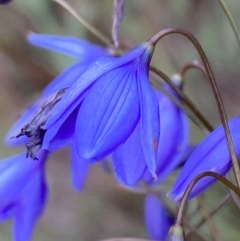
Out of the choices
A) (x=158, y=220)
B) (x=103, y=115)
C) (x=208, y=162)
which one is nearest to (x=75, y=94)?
(x=103, y=115)

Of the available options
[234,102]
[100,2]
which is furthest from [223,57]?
[100,2]

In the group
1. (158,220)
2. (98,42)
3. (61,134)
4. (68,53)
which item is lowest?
(158,220)

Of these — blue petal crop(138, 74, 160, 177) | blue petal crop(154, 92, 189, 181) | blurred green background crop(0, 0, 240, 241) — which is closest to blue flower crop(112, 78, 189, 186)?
blue petal crop(154, 92, 189, 181)

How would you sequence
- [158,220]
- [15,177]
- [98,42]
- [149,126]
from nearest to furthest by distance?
[149,126], [15,177], [158,220], [98,42]

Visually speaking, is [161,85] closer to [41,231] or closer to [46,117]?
[46,117]

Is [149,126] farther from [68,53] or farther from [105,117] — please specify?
[68,53]

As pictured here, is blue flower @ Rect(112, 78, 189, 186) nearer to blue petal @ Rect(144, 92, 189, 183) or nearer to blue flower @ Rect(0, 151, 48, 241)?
blue petal @ Rect(144, 92, 189, 183)

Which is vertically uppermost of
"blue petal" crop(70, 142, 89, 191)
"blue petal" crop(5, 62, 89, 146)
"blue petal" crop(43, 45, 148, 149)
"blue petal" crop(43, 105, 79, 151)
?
"blue petal" crop(5, 62, 89, 146)
